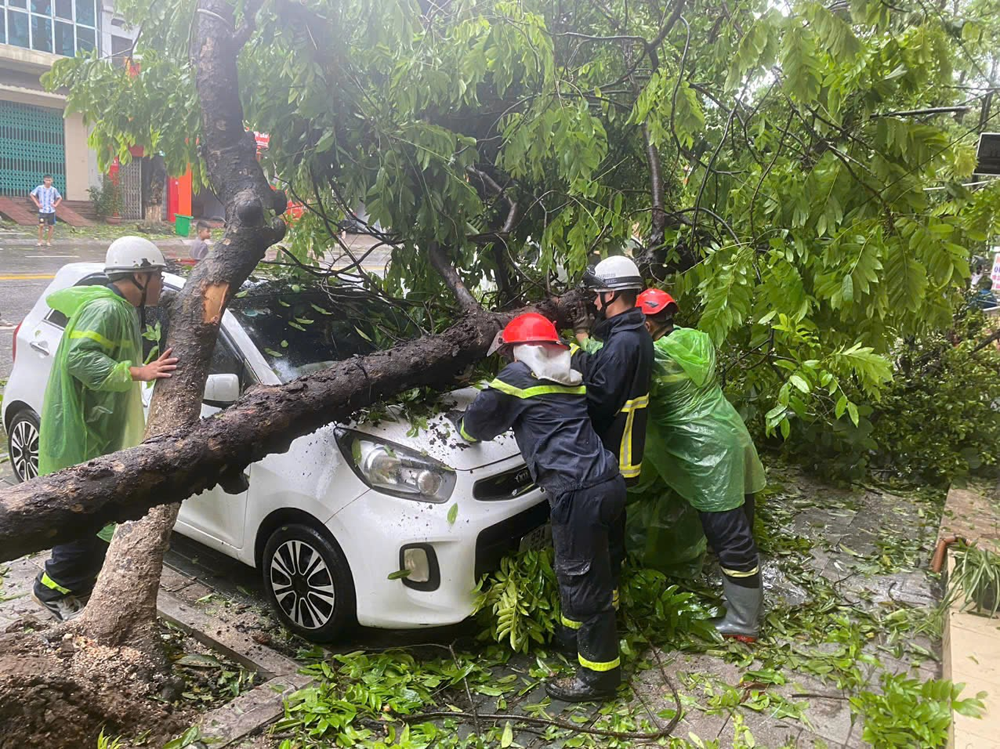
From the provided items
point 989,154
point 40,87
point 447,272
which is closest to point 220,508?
point 447,272

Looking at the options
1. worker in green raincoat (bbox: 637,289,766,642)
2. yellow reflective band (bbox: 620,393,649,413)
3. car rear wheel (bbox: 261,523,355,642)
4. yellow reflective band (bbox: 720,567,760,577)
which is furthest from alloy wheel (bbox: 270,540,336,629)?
yellow reflective band (bbox: 720,567,760,577)

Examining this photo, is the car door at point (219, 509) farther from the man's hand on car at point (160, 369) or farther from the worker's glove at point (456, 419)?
the worker's glove at point (456, 419)

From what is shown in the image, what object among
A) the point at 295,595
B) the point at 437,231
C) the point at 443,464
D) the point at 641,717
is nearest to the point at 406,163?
the point at 437,231

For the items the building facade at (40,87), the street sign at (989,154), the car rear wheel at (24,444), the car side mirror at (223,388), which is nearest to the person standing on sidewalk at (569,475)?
the car side mirror at (223,388)

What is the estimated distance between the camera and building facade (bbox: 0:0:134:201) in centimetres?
2183

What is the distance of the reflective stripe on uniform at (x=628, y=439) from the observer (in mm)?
3908

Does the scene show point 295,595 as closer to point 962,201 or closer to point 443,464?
point 443,464

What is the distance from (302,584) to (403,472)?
2.58ft

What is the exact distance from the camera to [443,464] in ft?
12.0

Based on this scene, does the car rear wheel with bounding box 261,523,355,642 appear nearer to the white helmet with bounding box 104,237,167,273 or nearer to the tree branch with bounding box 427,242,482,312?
the white helmet with bounding box 104,237,167,273

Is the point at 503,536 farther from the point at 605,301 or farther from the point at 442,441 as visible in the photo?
the point at 605,301

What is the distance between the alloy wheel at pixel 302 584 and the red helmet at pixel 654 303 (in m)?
2.26

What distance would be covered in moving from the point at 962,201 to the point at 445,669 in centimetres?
424

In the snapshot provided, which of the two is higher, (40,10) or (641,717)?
(40,10)
